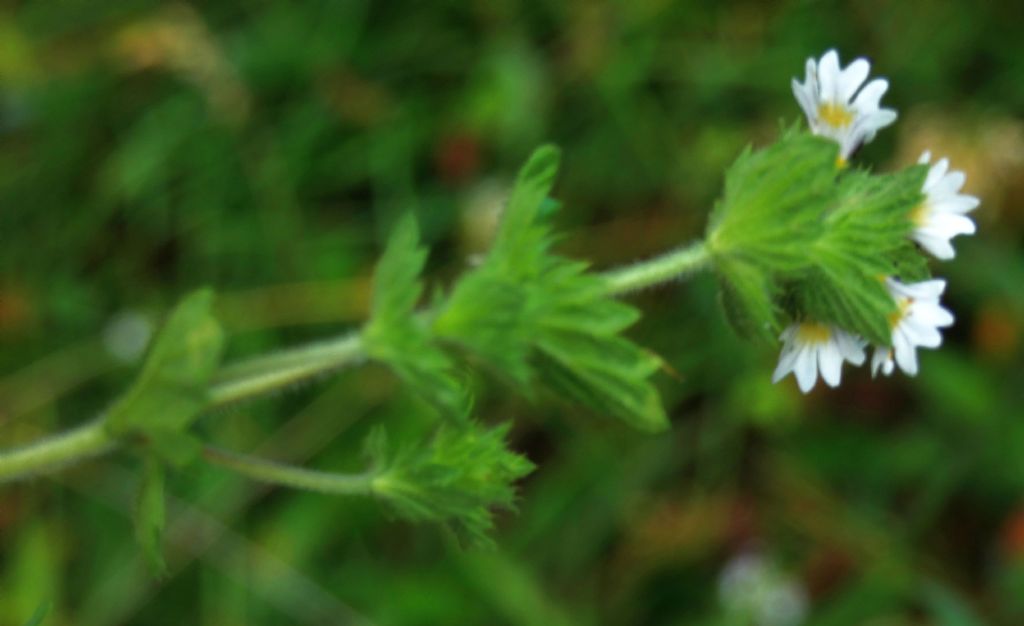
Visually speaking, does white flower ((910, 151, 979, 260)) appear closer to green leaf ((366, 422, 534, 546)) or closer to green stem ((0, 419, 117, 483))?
green leaf ((366, 422, 534, 546))

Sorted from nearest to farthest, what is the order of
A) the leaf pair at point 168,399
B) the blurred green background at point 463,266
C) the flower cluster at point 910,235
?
the leaf pair at point 168,399 < the flower cluster at point 910,235 < the blurred green background at point 463,266

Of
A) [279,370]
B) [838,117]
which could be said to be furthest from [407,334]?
[838,117]

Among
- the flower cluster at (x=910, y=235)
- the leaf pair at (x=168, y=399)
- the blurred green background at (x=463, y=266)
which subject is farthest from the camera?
the blurred green background at (x=463, y=266)

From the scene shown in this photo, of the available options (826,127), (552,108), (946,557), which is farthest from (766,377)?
(826,127)

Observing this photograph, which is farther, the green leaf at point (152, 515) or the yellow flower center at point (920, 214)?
the yellow flower center at point (920, 214)

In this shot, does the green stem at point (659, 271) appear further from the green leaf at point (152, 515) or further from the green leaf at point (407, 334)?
the green leaf at point (152, 515)

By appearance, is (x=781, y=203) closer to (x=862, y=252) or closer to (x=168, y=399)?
(x=862, y=252)

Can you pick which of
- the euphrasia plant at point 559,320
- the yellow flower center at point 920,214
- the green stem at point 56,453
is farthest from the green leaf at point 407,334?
the yellow flower center at point 920,214
